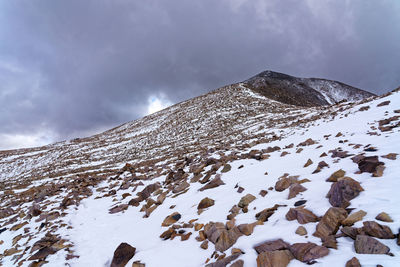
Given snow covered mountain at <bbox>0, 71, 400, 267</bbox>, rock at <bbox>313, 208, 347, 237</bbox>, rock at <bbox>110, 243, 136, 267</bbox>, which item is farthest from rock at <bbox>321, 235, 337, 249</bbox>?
rock at <bbox>110, 243, 136, 267</bbox>

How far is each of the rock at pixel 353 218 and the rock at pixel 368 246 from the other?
0.49 meters

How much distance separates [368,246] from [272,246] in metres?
1.45

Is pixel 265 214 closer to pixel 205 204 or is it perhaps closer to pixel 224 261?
pixel 224 261

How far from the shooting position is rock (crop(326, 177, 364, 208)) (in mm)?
4375

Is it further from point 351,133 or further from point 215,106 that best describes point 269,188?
point 215,106

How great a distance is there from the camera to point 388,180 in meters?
4.58

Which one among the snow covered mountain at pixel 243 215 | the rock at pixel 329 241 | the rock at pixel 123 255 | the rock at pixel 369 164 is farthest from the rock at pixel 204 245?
the rock at pixel 369 164

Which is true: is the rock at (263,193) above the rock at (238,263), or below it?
above

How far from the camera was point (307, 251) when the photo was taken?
11.0ft

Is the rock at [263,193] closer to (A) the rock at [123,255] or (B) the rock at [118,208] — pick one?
(A) the rock at [123,255]

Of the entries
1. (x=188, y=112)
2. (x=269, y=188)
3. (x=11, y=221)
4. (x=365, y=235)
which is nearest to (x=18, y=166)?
(x=188, y=112)

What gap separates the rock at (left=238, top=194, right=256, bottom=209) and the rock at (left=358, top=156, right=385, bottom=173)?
3052mm

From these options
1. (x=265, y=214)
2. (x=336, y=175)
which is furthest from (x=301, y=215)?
(x=336, y=175)

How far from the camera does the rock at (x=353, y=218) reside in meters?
3.55
